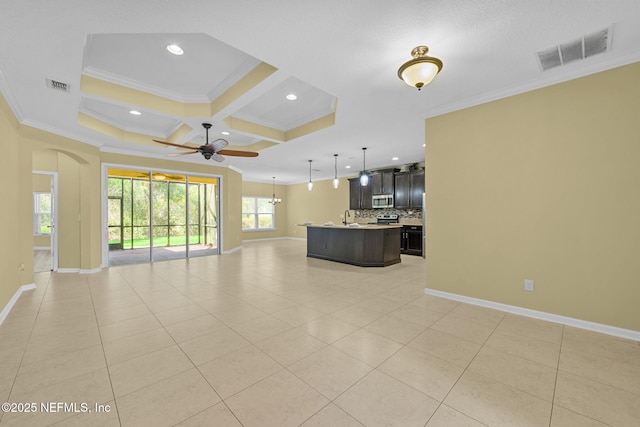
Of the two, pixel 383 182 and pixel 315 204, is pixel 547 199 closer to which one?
pixel 383 182

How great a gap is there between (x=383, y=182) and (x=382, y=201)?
0.63 m

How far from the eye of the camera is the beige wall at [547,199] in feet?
8.38

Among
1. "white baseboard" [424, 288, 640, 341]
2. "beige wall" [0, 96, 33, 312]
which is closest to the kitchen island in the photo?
"white baseboard" [424, 288, 640, 341]

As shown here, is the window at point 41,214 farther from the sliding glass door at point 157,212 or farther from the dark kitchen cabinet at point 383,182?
the dark kitchen cabinet at point 383,182

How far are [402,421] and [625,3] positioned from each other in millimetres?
3325

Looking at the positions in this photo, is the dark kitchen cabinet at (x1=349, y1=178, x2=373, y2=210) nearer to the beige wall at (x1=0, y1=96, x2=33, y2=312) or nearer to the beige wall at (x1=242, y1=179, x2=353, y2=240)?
the beige wall at (x1=242, y1=179, x2=353, y2=240)

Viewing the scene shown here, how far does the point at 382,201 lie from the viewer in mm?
8414

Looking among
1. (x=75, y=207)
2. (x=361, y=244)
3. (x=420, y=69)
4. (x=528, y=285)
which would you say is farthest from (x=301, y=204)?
(x=420, y=69)

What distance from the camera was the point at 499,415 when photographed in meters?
1.54

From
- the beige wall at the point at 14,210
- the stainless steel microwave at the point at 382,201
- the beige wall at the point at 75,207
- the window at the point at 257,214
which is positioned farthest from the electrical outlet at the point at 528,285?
the window at the point at 257,214

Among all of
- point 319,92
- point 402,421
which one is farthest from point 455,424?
point 319,92

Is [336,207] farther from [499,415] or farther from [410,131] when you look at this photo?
[499,415]

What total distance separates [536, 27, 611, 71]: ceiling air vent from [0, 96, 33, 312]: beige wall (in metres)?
6.02

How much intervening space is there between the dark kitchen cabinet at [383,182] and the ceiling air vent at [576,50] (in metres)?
5.55
